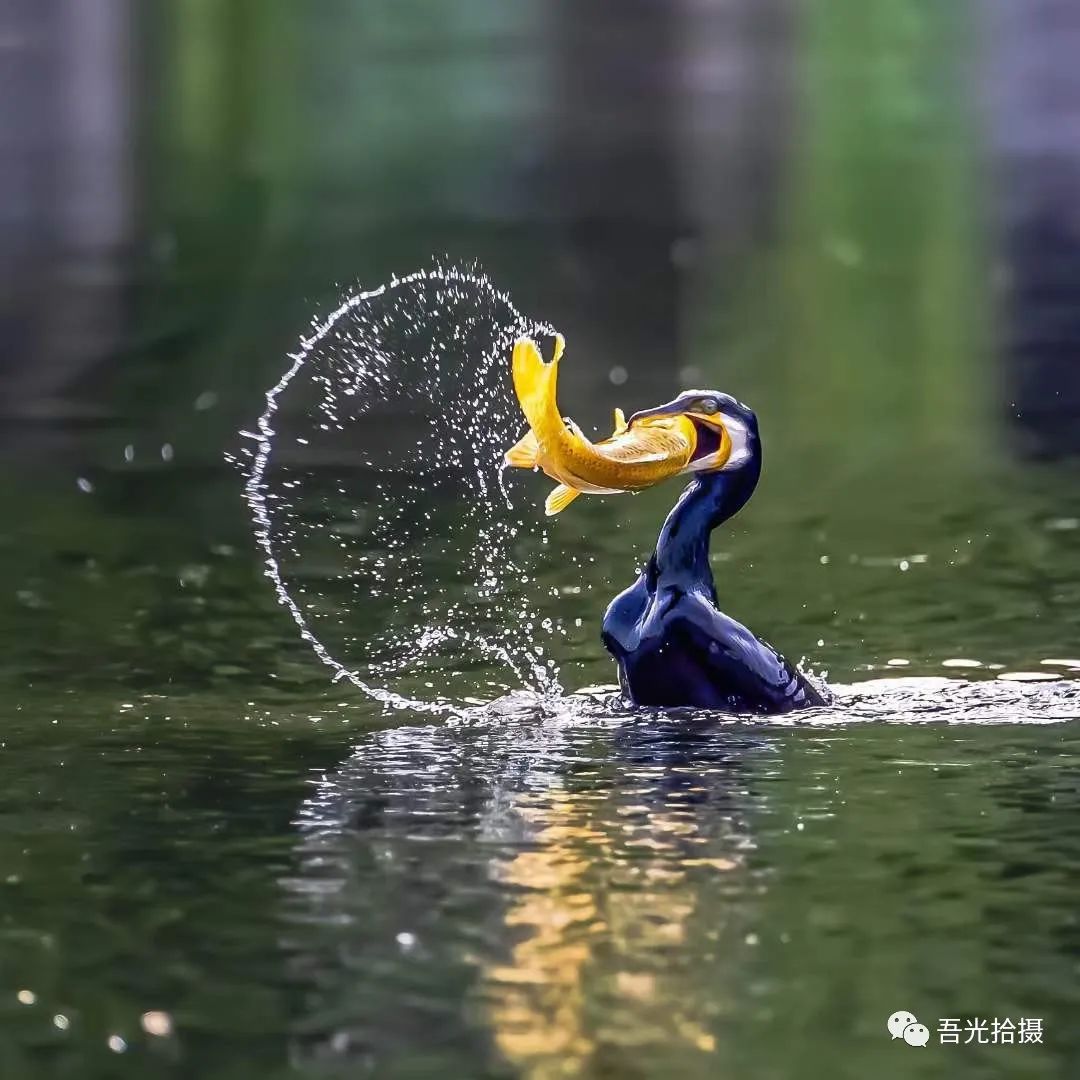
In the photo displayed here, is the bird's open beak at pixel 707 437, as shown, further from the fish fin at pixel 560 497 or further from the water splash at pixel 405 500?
the water splash at pixel 405 500

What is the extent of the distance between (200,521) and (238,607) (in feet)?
8.59

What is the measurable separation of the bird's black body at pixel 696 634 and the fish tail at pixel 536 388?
99cm

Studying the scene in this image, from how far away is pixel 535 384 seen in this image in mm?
9992

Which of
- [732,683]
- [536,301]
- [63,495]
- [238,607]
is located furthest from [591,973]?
[536,301]

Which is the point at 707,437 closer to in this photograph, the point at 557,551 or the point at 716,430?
the point at 716,430

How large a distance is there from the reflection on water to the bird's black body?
198 millimetres

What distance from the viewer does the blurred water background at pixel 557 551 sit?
6.81 meters

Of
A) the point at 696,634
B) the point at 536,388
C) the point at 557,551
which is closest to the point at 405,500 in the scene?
the point at 557,551

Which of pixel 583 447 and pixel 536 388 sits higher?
pixel 536 388

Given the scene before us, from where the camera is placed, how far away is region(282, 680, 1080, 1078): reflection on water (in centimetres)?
630

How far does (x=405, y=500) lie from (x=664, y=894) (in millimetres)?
10238

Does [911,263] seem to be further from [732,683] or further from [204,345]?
[732,683]
